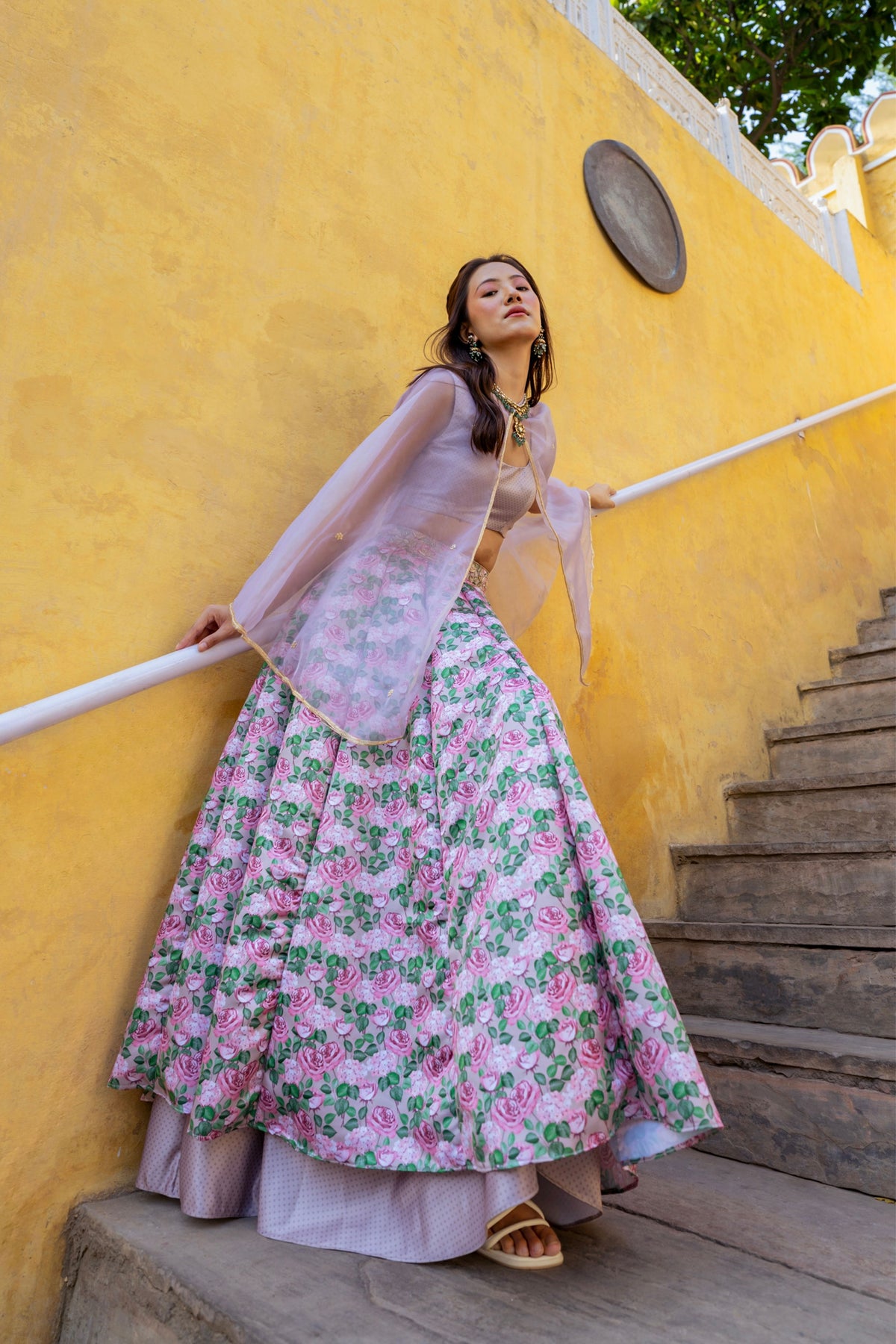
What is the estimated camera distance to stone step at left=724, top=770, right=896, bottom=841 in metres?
2.20

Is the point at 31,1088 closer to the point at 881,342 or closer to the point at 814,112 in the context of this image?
the point at 881,342

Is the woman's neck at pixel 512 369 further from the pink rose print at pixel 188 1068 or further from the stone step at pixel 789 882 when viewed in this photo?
the pink rose print at pixel 188 1068

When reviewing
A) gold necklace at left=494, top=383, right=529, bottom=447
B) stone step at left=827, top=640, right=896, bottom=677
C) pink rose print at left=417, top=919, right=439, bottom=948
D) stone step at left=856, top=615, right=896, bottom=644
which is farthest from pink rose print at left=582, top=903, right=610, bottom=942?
stone step at left=856, top=615, right=896, bottom=644

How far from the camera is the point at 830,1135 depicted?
146 cm

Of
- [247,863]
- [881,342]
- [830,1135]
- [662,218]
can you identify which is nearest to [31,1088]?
[247,863]

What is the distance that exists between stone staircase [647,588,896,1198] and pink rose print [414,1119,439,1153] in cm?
70

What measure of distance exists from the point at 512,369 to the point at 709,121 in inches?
110

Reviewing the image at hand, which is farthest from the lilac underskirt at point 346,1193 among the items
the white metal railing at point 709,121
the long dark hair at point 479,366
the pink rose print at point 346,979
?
the white metal railing at point 709,121

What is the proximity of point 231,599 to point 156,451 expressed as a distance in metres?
0.30

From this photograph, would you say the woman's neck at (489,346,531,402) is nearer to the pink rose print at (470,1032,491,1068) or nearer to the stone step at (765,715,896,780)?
the pink rose print at (470,1032,491,1068)

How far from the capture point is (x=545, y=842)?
3.91ft

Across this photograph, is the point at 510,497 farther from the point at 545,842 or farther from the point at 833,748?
the point at 833,748

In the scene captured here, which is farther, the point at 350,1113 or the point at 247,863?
the point at 247,863

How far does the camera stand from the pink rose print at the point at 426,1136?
1.16 meters
